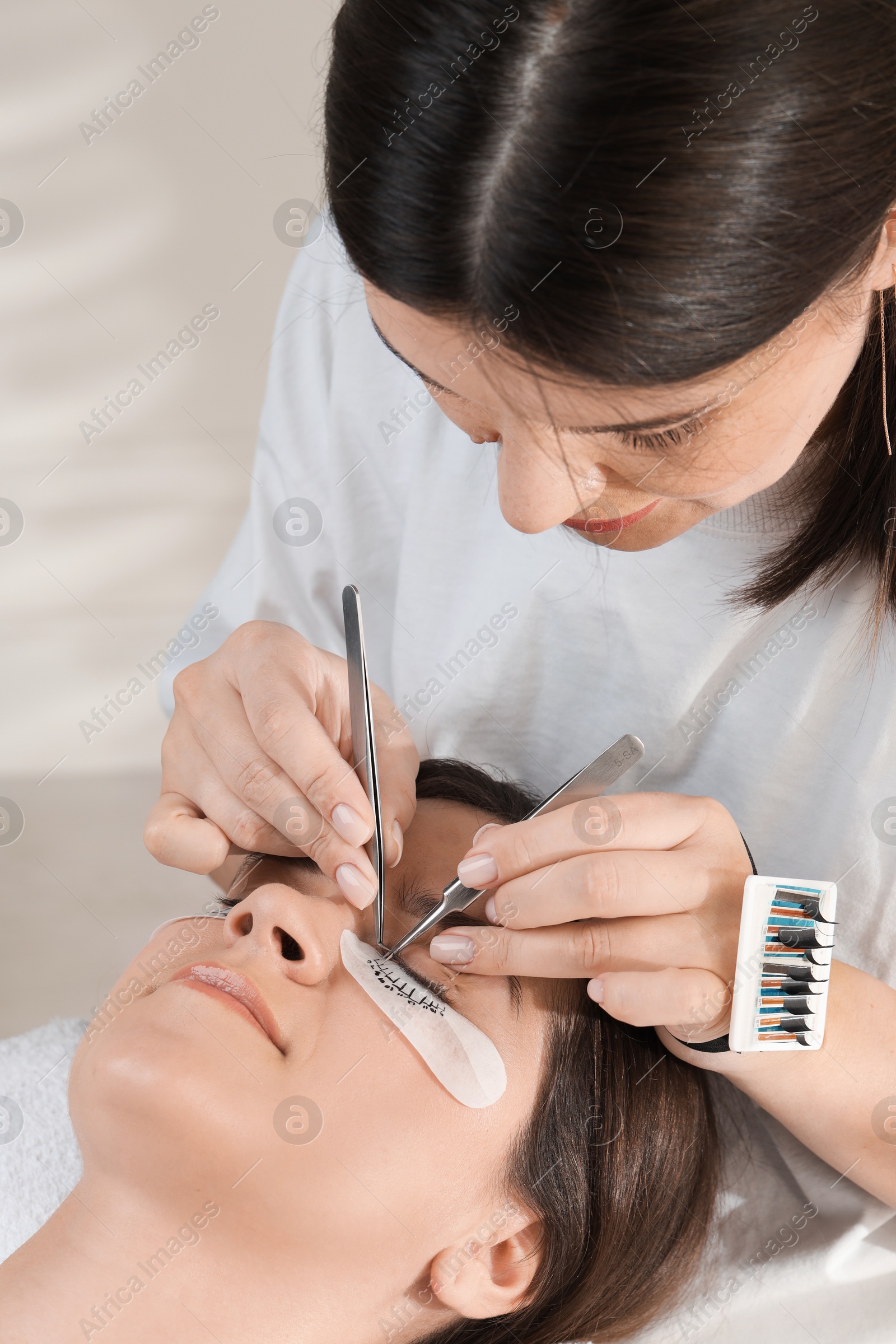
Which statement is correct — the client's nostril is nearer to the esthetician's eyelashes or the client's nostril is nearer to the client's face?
the client's face

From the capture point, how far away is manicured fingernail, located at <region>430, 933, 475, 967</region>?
96cm

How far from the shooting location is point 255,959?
0.99 metres

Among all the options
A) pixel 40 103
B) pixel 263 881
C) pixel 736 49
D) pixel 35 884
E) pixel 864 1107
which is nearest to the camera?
pixel 736 49

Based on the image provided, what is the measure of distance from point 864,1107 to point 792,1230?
36cm

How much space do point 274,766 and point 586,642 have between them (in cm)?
48

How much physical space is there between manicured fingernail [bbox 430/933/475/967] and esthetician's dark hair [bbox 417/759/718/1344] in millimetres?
160

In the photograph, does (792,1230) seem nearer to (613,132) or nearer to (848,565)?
(848,565)

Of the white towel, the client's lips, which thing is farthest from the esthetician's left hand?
the white towel

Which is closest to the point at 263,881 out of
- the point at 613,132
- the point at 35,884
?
the point at 613,132

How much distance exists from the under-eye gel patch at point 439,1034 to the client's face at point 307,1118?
1 centimetres

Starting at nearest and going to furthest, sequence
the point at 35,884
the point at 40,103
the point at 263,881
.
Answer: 1. the point at 263,881
2. the point at 40,103
3. the point at 35,884

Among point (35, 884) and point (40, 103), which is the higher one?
point (40, 103)

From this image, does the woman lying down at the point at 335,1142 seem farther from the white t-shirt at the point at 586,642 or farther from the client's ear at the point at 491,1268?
the white t-shirt at the point at 586,642

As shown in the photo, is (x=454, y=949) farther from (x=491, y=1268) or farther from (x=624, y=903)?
(x=491, y=1268)
